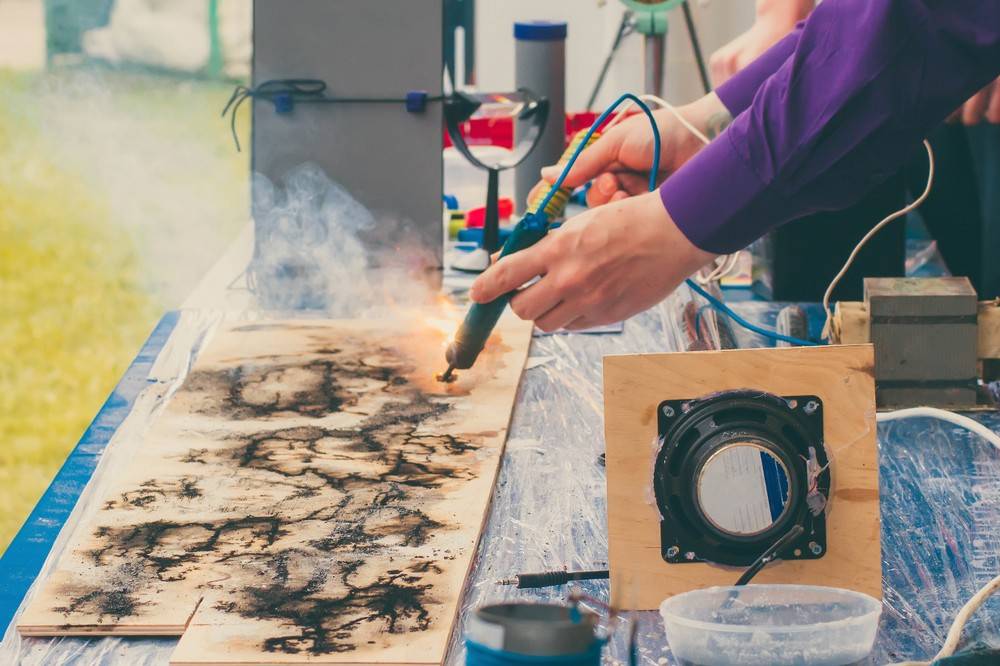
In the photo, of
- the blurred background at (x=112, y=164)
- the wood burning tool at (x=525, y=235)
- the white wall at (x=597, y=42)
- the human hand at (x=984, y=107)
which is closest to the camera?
the wood burning tool at (x=525, y=235)

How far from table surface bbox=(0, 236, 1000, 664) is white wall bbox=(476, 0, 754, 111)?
1496mm

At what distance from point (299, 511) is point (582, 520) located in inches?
10.1

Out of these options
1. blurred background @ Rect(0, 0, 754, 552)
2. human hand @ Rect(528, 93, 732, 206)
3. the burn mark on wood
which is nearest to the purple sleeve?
human hand @ Rect(528, 93, 732, 206)

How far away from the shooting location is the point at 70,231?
5.48m

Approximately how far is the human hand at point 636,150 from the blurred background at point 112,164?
2.77 feet

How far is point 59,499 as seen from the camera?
1.15m

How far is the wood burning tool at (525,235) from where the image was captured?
1.31 meters

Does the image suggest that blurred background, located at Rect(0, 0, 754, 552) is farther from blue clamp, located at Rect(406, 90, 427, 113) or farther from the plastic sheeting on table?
the plastic sheeting on table

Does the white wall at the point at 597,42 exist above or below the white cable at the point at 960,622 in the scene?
above

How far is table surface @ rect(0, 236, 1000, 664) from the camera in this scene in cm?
90

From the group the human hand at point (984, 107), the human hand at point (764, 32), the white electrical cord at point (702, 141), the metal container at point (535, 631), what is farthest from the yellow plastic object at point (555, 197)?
the human hand at point (984, 107)

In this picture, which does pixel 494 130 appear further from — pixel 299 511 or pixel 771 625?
pixel 771 625

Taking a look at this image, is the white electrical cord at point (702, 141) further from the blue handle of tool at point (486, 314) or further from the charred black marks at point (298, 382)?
the charred black marks at point (298, 382)

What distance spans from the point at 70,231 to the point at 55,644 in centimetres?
491
